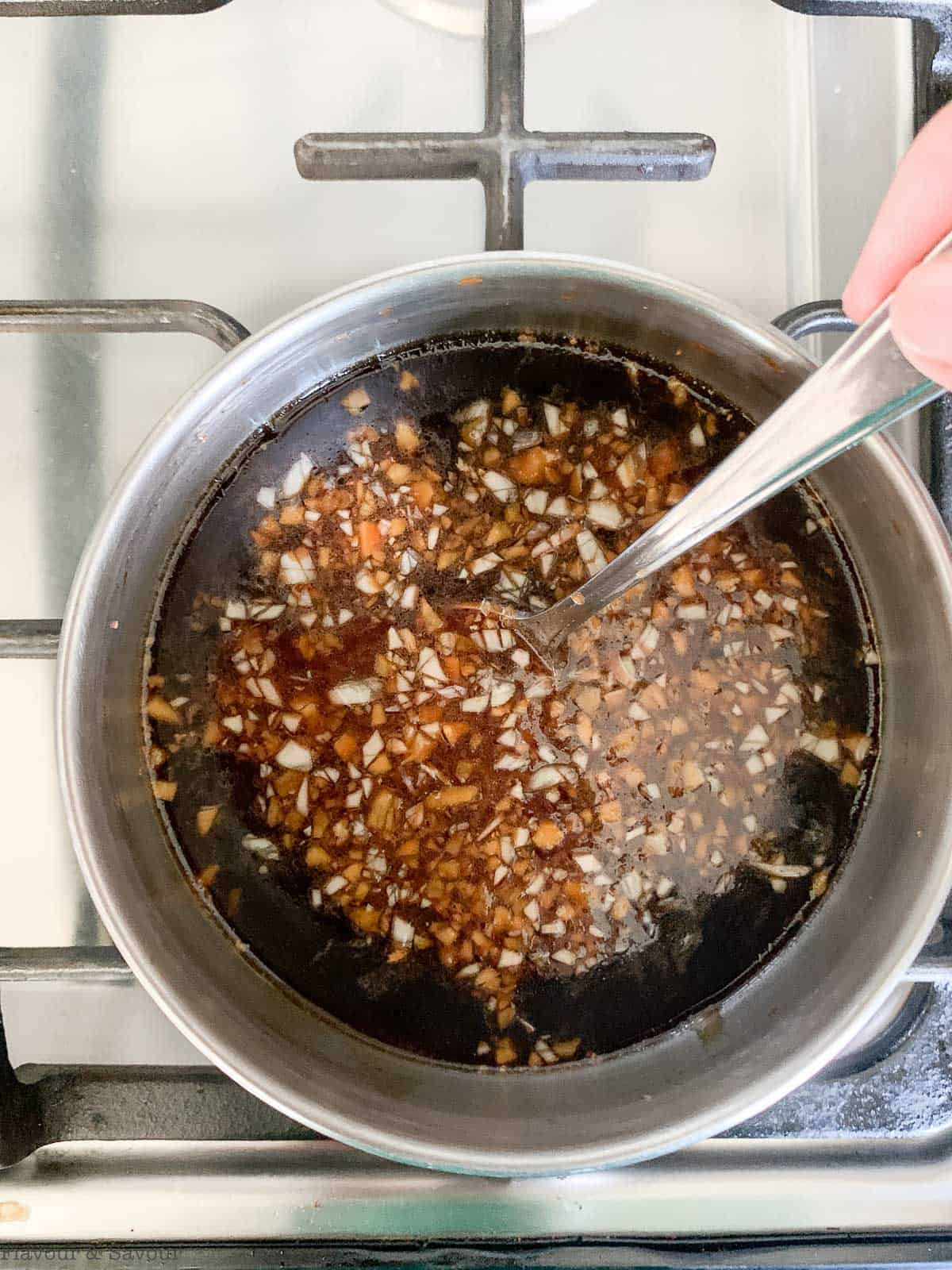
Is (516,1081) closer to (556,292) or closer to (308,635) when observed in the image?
(308,635)

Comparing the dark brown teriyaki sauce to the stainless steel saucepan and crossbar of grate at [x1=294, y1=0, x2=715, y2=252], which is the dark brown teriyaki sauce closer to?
the stainless steel saucepan

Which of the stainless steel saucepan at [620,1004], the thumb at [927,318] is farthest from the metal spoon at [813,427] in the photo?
the stainless steel saucepan at [620,1004]

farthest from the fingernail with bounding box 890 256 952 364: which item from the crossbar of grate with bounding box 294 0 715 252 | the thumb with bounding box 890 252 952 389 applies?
the crossbar of grate with bounding box 294 0 715 252

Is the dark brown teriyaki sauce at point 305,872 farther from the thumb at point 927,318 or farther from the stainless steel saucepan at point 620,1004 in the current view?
the thumb at point 927,318

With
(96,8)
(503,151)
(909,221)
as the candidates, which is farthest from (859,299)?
(96,8)

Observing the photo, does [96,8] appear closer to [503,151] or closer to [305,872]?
[503,151]

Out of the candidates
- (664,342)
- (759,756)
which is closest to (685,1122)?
(759,756)
